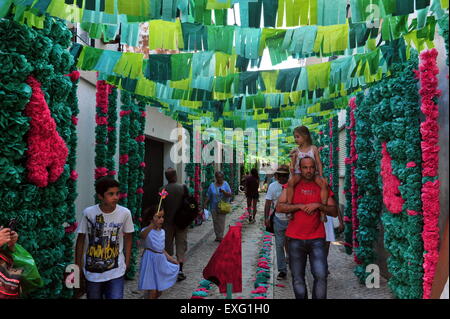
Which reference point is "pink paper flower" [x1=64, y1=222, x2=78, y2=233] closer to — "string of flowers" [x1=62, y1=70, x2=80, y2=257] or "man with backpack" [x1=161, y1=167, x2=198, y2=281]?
"string of flowers" [x1=62, y1=70, x2=80, y2=257]

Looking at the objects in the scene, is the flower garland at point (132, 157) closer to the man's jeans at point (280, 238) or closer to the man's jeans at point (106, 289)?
the man's jeans at point (280, 238)

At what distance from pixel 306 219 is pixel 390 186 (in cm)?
191

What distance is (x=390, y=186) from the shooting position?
17.7 ft

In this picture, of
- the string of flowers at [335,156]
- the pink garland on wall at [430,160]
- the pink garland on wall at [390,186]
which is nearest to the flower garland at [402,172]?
the pink garland on wall at [390,186]

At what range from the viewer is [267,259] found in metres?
8.35

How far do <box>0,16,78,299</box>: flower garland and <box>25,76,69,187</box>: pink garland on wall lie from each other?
62mm

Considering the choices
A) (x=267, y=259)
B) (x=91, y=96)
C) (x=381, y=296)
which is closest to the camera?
(x=381, y=296)

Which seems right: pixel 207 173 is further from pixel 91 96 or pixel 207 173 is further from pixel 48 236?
pixel 48 236

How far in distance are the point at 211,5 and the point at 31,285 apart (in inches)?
108

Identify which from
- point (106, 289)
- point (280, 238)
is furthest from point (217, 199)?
point (106, 289)

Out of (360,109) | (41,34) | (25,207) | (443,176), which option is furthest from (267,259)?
(41,34)

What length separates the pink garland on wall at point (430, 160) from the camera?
429 centimetres

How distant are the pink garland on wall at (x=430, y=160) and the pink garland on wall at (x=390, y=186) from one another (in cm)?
75

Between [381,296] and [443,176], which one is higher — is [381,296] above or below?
below
